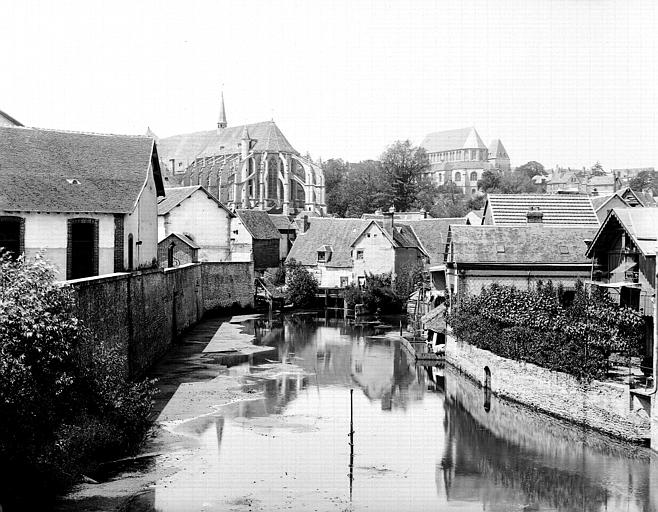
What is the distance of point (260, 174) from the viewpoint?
11906cm

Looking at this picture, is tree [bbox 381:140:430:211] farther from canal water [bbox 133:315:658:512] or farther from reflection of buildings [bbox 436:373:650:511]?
reflection of buildings [bbox 436:373:650:511]

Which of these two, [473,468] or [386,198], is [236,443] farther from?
[386,198]

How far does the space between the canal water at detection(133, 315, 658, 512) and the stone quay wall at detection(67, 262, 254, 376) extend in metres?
4.25

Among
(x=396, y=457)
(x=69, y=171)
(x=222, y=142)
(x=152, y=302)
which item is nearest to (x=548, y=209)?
(x=152, y=302)

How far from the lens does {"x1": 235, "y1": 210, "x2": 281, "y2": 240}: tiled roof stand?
71.1 m

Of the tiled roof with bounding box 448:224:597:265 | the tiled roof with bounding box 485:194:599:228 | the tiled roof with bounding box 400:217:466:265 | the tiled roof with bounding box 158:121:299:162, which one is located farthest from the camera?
the tiled roof with bounding box 158:121:299:162

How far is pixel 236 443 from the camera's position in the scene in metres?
23.3

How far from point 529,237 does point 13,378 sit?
2730 cm

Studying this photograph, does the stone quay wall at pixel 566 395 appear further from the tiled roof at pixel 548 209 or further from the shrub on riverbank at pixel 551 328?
the tiled roof at pixel 548 209

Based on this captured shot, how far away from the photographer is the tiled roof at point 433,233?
225 feet

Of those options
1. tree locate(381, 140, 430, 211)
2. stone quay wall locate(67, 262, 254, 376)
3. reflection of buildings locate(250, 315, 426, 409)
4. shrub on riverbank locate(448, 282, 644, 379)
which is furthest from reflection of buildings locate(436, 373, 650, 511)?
tree locate(381, 140, 430, 211)

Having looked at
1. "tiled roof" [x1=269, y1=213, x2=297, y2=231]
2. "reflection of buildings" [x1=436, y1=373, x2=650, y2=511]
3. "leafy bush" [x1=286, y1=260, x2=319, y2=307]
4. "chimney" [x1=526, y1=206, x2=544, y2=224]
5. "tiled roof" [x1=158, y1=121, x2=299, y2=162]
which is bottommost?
"reflection of buildings" [x1=436, y1=373, x2=650, y2=511]

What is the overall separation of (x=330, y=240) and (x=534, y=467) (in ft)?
162

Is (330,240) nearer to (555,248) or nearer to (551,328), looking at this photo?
(555,248)
